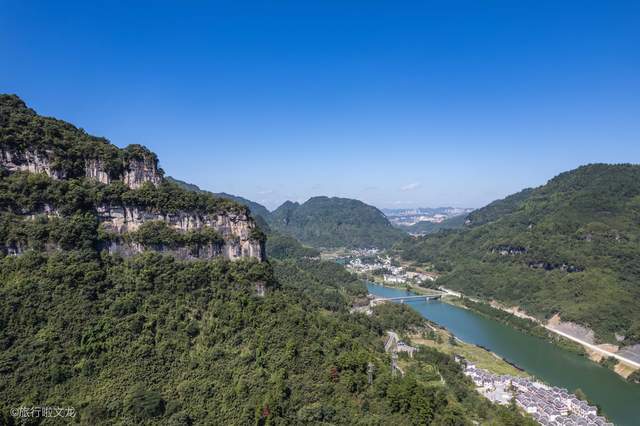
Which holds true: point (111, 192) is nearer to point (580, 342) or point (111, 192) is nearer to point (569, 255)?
point (580, 342)

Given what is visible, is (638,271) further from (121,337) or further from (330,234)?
(330,234)

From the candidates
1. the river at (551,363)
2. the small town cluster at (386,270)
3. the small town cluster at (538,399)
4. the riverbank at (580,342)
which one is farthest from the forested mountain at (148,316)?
the small town cluster at (386,270)

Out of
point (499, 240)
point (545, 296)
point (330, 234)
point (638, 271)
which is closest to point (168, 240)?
point (545, 296)

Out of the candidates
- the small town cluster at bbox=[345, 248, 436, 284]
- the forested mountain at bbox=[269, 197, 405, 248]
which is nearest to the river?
the small town cluster at bbox=[345, 248, 436, 284]

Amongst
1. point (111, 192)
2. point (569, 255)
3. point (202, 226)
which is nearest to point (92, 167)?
point (111, 192)

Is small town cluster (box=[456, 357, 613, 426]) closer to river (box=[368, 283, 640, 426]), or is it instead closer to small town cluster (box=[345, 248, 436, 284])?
river (box=[368, 283, 640, 426])
